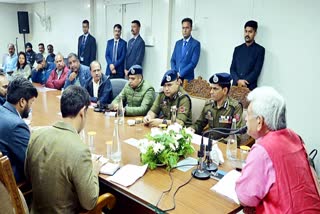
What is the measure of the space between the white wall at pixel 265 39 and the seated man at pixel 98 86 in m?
1.66

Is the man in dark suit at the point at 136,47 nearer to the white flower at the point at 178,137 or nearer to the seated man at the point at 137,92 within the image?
the seated man at the point at 137,92

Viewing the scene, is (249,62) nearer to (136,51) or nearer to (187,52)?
(187,52)

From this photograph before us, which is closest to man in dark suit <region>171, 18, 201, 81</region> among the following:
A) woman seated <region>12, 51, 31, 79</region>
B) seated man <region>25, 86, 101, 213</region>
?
seated man <region>25, 86, 101, 213</region>

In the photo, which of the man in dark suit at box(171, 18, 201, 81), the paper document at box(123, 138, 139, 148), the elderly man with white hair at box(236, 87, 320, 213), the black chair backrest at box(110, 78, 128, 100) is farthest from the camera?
the man in dark suit at box(171, 18, 201, 81)

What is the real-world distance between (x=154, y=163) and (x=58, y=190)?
560 mm

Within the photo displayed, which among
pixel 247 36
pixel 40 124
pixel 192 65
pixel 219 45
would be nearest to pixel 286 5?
pixel 247 36

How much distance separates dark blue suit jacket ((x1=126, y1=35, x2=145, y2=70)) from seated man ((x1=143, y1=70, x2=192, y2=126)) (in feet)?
8.07

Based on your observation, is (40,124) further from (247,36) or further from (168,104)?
(247,36)

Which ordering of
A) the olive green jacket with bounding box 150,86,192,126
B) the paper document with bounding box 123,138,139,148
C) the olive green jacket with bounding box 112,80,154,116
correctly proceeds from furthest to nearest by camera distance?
1. the olive green jacket with bounding box 112,80,154,116
2. the olive green jacket with bounding box 150,86,192,126
3. the paper document with bounding box 123,138,139,148

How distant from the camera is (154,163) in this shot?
1.72 metres

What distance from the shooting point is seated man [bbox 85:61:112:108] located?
3.54m

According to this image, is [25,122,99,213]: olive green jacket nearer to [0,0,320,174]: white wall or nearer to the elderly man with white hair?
the elderly man with white hair

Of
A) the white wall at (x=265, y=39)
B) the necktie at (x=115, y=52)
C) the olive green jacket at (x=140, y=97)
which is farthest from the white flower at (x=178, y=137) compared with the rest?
the necktie at (x=115, y=52)

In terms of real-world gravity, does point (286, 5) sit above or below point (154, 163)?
above
